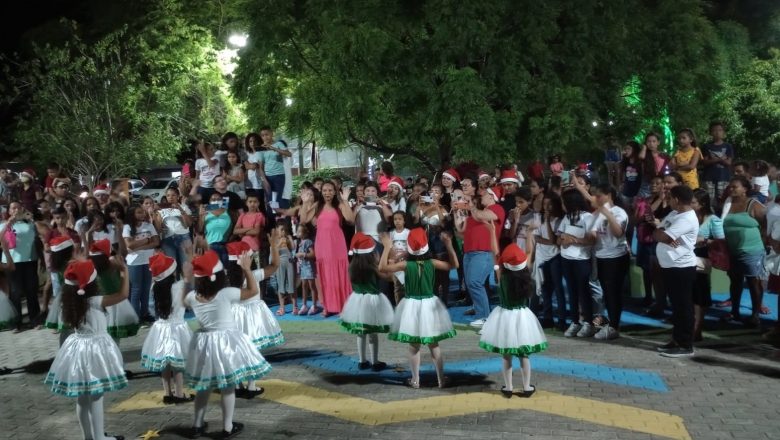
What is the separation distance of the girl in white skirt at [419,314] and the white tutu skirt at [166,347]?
2.01 m

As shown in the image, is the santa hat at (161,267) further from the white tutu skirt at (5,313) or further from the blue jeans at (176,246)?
the blue jeans at (176,246)

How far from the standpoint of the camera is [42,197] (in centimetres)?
1391

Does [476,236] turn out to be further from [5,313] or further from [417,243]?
[5,313]

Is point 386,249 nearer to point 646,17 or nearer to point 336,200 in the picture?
point 336,200

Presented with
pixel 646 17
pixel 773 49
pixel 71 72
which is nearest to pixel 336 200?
pixel 646 17

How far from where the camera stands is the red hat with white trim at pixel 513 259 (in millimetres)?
7312

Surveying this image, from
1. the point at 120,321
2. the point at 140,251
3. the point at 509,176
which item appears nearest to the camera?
the point at 120,321

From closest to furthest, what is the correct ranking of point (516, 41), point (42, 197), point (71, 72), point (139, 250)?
point (139, 250)
point (42, 197)
point (516, 41)
point (71, 72)

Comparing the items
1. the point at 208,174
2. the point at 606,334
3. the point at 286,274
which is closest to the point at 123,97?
the point at 208,174

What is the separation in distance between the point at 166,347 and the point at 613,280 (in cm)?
540

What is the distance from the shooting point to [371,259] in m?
8.24

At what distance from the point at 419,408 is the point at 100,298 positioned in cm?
300

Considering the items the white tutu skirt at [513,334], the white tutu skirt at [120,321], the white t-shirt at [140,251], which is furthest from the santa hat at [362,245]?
the white t-shirt at [140,251]

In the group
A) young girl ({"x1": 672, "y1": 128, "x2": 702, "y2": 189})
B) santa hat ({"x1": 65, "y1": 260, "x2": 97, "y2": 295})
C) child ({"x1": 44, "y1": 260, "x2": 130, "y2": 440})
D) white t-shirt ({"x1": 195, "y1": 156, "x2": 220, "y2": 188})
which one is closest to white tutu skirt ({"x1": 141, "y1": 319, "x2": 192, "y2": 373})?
child ({"x1": 44, "y1": 260, "x2": 130, "y2": 440})
